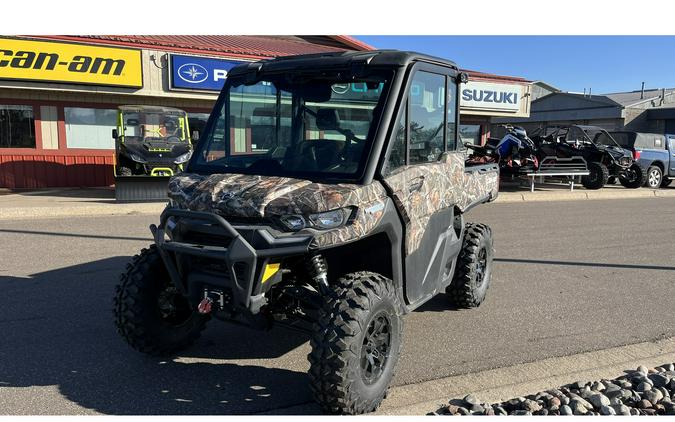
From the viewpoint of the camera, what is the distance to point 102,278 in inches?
244

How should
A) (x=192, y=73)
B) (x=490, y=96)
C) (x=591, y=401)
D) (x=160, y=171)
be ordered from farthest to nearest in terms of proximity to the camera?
(x=490, y=96)
(x=192, y=73)
(x=160, y=171)
(x=591, y=401)

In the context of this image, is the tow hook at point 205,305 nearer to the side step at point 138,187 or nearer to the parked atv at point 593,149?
the side step at point 138,187

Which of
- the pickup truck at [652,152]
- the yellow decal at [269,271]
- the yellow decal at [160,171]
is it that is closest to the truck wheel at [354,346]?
the yellow decal at [269,271]

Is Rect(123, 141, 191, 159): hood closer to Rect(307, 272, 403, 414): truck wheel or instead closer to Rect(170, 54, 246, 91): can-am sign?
Rect(170, 54, 246, 91): can-am sign

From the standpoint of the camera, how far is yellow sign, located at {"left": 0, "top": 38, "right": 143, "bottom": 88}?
14.0 m

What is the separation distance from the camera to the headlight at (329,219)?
3193mm

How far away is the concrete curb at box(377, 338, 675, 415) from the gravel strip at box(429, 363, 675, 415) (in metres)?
0.11

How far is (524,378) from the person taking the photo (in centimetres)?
385

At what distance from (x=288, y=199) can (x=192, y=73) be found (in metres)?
14.1

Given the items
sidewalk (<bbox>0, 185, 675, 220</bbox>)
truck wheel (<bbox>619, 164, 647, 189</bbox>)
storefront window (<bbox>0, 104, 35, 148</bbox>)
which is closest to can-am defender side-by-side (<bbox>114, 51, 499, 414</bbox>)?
sidewalk (<bbox>0, 185, 675, 220</bbox>)

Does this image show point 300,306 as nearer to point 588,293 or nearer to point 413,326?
point 413,326

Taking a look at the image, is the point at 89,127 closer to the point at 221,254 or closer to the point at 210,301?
the point at 210,301

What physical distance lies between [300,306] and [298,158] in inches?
43.0

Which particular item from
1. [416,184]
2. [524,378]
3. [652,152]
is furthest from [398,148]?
[652,152]
